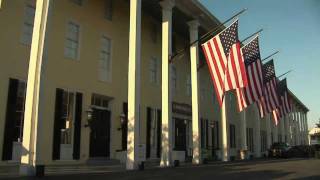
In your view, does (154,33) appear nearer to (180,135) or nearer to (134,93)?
(180,135)

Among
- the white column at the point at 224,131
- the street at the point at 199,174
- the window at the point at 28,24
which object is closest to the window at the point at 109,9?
the window at the point at 28,24

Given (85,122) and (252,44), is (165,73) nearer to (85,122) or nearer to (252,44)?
(85,122)

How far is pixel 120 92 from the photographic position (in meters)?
20.4

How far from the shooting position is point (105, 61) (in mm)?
19938

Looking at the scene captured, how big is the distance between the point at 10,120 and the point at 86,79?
4.63m

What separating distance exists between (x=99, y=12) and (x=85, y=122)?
5409 millimetres

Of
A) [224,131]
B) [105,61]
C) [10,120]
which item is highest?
[105,61]

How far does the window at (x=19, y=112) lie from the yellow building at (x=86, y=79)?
4 cm

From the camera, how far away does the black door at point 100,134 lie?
60.4 ft

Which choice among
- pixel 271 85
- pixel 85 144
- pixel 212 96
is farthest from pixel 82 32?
pixel 212 96

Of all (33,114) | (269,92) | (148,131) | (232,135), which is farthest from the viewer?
(232,135)

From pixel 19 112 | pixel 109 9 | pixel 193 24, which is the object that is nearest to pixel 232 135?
pixel 193 24

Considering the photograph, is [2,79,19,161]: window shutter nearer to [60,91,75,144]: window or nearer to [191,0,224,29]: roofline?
[60,91,75,144]: window

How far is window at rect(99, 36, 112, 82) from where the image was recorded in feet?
64.2
